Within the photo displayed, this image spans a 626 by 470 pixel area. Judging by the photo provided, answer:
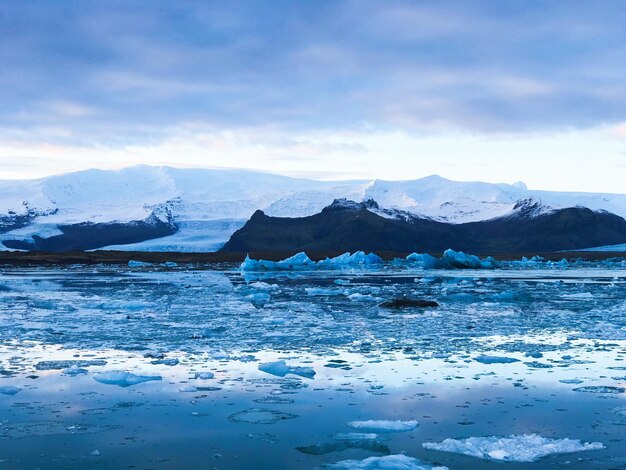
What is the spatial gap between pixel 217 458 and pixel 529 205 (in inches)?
6057

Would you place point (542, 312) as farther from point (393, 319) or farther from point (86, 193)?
point (86, 193)

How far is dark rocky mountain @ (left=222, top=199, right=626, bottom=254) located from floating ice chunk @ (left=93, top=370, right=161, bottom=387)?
370 ft

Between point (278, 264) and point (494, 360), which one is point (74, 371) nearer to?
point (494, 360)

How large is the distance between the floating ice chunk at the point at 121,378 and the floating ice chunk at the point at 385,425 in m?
2.82

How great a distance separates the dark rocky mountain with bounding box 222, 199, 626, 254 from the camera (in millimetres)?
128375

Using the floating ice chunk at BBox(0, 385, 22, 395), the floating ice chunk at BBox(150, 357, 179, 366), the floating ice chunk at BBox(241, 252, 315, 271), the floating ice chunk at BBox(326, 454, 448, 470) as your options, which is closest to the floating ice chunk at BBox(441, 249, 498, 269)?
the floating ice chunk at BBox(241, 252, 315, 271)

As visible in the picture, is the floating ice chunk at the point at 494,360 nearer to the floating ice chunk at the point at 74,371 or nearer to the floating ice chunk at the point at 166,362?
the floating ice chunk at the point at 166,362

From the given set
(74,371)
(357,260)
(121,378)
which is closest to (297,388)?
(121,378)

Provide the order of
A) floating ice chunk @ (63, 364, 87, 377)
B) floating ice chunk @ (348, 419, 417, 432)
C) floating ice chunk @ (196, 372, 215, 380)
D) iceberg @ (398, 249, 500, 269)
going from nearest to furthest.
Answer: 1. floating ice chunk @ (348, 419, 417, 432)
2. floating ice chunk @ (196, 372, 215, 380)
3. floating ice chunk @ (63, 364, 87, 377)
4. iceberg @ (398, 249, 500, 269)

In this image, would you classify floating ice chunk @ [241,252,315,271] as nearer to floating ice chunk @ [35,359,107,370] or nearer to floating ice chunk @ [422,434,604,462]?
floating ice chunk @ [35,359,107,370]

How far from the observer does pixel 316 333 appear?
12328 mm

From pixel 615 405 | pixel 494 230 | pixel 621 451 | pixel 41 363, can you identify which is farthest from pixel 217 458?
pixel 494 230

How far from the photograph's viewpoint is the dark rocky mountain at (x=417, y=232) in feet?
421

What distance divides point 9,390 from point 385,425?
3.86 metres
